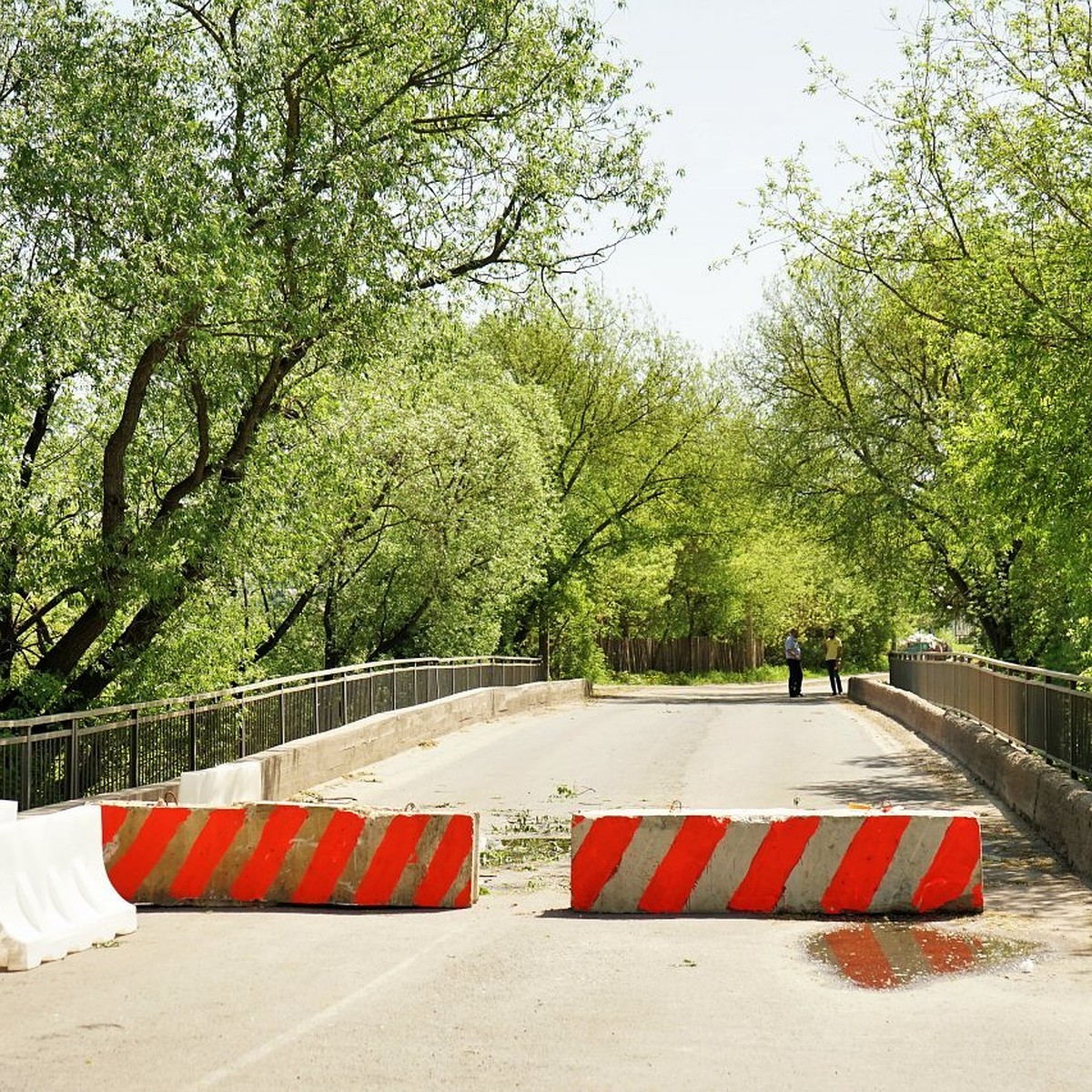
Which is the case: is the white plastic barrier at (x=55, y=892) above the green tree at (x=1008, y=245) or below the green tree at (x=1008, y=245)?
below

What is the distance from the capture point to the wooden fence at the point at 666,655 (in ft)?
234

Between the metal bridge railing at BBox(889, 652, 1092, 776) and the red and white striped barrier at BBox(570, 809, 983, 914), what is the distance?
3.35 meters

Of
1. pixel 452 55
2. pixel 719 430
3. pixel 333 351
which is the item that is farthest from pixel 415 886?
pixel 719 430

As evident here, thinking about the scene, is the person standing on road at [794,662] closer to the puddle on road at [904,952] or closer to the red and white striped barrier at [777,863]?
the red and white striped barrier at [777,863]

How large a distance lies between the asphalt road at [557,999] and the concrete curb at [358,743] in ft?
11.3

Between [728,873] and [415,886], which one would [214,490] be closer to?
[415,886]

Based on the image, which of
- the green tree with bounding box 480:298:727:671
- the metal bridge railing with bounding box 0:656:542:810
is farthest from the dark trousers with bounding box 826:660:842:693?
the metal bridge railing with bounding box 0:656:542:810

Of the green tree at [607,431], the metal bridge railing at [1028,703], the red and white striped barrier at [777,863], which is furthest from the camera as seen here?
the green tree at [607,431]

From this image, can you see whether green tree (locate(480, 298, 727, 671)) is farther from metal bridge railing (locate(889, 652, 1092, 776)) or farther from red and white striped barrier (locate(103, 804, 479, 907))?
red and white striped barrier (locate(103, 804, 479, 907))

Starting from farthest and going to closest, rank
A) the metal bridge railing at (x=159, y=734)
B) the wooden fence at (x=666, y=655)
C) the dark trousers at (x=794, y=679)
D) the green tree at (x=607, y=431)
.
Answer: the wooden fence at (x=666, y=655), the green tree at (x=607, y=431), the dark trousers at (x=794, y=679), the metal bridge railing at (x=159, y=734)

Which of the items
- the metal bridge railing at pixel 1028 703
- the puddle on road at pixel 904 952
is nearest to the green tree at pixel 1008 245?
the metal bridge railing at pixel 1028 703

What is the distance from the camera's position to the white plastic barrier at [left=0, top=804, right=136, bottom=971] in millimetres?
8531

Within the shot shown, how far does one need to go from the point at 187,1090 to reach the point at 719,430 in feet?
156

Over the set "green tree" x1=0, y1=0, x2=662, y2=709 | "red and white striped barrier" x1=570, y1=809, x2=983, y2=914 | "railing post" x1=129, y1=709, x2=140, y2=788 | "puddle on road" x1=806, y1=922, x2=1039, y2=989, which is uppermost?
"green tree" x1=0, y1=0, x2=662, y2=709
